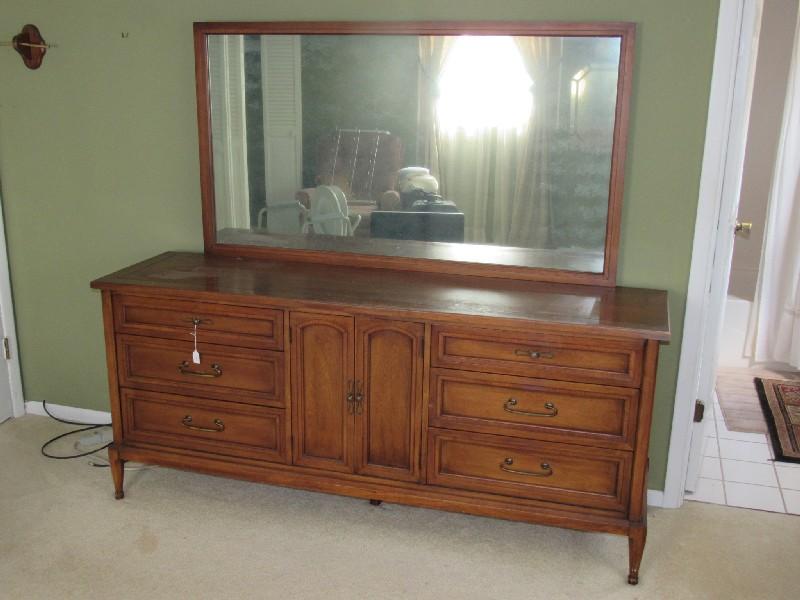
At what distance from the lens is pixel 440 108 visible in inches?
98.6

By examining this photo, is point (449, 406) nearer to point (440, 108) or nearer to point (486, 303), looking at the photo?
point (486, 303)

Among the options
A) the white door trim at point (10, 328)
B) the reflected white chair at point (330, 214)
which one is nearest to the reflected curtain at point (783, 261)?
the reflected white chair at point (330, 214)

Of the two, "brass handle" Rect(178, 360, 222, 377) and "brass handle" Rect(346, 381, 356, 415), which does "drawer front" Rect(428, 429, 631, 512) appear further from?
"brass handle" Rect(178, 360, 222, 377)

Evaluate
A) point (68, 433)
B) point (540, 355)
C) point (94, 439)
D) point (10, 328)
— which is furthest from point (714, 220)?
point (10, 328)

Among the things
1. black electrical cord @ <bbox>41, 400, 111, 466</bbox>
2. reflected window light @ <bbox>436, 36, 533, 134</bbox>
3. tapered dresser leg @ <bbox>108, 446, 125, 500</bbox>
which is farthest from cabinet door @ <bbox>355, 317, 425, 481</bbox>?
black electrical cord @ <bbox>41, 400, 111, 466</bbox>

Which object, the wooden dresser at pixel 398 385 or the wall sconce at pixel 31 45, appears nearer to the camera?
the wooden dresser at pixel 398 385

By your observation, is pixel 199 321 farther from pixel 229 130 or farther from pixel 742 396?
pixel 742 396

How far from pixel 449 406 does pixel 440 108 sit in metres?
0.92

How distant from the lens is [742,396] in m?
3.65

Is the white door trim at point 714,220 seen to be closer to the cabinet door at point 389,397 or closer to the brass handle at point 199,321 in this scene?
the cabinet door at point 389,397

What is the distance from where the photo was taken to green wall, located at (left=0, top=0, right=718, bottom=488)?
2352mm

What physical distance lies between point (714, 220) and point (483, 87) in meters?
0.80

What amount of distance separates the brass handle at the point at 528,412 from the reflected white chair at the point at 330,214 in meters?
0.81

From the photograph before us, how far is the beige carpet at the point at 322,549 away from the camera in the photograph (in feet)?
7.34
